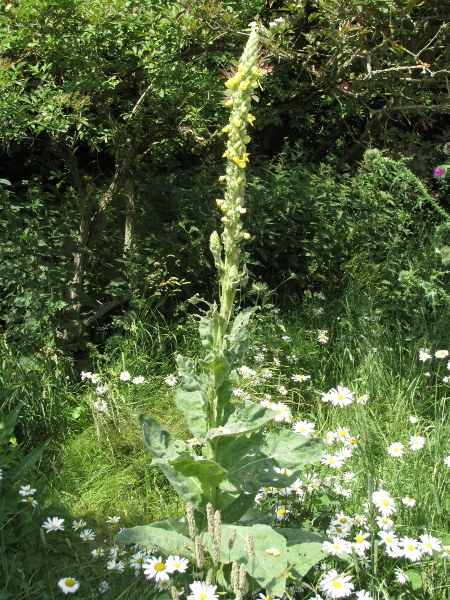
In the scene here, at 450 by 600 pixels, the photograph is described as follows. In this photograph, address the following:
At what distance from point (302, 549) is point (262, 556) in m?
0.17

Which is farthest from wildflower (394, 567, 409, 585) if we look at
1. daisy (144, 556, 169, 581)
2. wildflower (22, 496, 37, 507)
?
wildflower (22, 496, 37, 507)

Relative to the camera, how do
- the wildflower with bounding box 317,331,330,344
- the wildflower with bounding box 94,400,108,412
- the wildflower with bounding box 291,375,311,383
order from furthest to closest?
the wildflower with bounding box 317,331,330,344 < the wildflower with bounding box 291,375,311,383 < the wildflower with bounding box 94,400,108,412

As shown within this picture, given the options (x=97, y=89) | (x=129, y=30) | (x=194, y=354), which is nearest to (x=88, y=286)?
(x=194, y=354)

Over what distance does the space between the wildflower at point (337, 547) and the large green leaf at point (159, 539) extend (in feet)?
1.51

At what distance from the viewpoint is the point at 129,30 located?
367 centimetres

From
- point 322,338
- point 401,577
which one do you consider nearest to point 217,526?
point 401,577

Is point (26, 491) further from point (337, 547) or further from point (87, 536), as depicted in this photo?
point (337, 547)

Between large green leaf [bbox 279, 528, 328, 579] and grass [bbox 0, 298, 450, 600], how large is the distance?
13cm

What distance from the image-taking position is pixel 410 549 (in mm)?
2135

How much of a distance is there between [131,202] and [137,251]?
0.34 m

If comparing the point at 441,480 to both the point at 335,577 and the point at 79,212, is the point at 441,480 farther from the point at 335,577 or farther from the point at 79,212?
the point at 79,212

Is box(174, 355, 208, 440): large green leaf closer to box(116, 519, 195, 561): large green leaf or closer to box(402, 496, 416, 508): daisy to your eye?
box(116, 519, 195, 561): large green leaf

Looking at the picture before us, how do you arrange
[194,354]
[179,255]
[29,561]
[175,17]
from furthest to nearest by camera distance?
[179,255], [194,354], [175,17], [29,561]

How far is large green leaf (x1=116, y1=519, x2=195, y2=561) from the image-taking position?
2016mm
